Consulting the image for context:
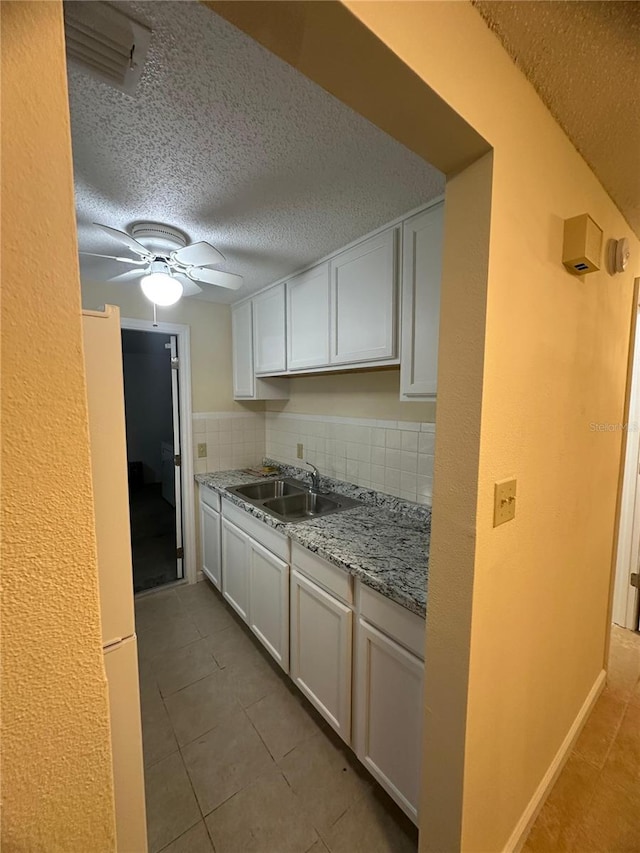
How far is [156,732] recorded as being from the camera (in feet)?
5.25

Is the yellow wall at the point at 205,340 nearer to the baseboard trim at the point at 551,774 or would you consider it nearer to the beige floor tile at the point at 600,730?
the baseboard trim at the point at 551,774

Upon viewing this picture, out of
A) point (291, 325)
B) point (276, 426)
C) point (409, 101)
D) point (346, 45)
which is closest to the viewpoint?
point (346, 45)

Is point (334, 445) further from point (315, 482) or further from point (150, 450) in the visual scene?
point (150, 450)

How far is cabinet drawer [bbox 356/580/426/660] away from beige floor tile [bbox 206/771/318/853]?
0.74 metres

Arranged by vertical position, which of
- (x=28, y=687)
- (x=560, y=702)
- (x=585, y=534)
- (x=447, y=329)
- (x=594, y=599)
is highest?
(x=447, y=329)

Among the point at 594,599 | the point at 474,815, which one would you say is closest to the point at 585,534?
the point at 594,599

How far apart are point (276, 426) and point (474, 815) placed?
246 centimetres

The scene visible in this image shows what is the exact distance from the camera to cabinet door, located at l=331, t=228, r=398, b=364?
1.58 metres

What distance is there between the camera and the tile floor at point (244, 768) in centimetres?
123

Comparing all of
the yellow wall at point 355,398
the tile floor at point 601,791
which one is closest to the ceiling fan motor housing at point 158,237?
the yellow wall at point 355,398

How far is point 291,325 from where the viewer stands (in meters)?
2.22

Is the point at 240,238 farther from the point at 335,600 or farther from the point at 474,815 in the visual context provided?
the point at 474,815

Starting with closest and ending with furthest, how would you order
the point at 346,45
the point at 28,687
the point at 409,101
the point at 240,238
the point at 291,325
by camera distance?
the point at 28,687 → the point at 346,45 → the point at 409,101 → the point at 240,238 → the point at 291,325

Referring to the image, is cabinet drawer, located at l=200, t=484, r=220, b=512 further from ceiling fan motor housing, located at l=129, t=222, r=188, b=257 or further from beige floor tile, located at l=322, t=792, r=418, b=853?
beige floor tile, located at l=322, t=792, r=418, b=853
